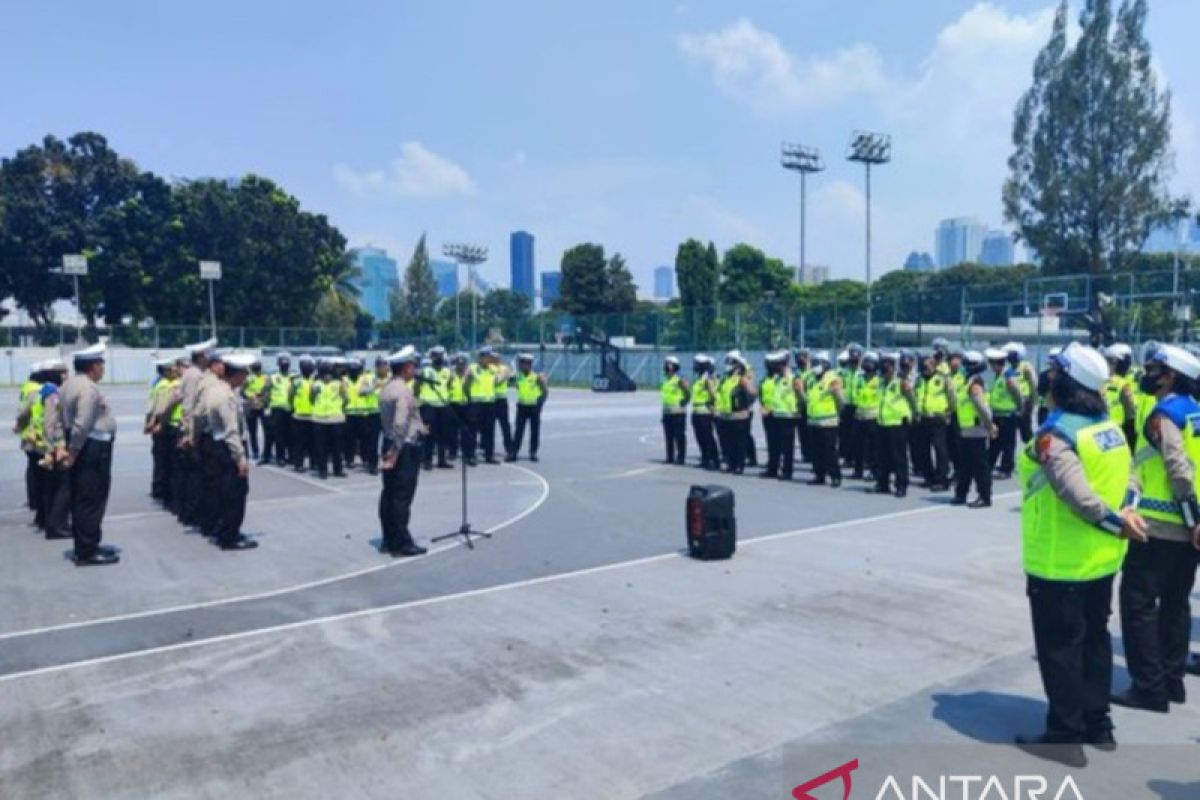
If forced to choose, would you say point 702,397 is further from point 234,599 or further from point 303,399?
point 234,599

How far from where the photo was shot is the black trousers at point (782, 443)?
15188 mm

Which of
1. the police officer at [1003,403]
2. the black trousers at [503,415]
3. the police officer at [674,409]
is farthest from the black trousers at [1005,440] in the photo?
the black trousers at [503,415]

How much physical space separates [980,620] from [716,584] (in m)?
2.20

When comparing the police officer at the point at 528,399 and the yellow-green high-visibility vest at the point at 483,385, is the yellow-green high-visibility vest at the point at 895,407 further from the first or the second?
the yellow-green high-visibility vest at the point at 483,385

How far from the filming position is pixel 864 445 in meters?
15.4

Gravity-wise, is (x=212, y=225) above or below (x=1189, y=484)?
above

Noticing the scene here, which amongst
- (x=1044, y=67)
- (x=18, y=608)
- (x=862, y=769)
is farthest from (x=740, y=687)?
(x=1044, y=67)

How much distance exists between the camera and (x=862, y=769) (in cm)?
463

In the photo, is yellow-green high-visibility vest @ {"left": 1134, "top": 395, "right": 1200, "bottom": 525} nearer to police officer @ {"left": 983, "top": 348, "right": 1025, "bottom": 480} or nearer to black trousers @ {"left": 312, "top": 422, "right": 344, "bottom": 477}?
police officer @ {"left": 983, "top": 348, "right": 1025, "bottom": 480}

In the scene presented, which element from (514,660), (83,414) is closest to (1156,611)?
(514,660)

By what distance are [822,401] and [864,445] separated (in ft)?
5.08

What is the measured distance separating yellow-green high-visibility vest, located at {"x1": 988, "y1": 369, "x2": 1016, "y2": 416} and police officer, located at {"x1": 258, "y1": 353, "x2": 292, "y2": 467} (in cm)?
1180

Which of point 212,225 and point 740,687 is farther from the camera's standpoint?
point 212,225

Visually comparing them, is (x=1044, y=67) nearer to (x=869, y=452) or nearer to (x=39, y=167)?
(x=869, y=452)
